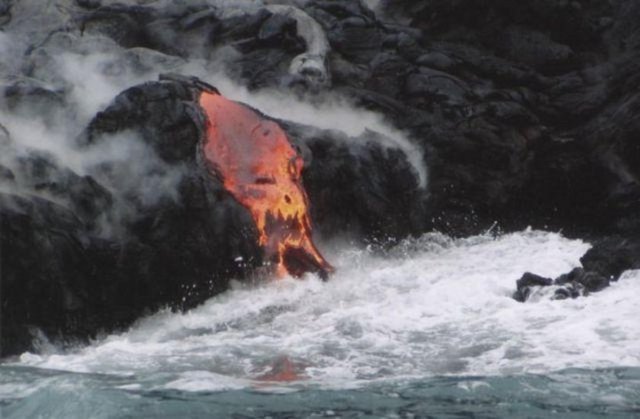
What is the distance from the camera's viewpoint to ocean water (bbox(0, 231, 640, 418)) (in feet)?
29.7

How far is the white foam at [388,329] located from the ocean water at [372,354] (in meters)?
0.03

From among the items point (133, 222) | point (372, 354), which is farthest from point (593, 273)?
point (133, 222)

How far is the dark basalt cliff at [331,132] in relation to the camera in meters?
14.2

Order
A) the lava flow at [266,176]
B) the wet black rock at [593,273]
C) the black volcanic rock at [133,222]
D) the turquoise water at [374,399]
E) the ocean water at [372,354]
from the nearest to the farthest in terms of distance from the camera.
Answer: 1. the turquoise water at [374,399]
2. the ocean water at [372,354]
3. the black volcanic rock at [133,222]
4. the wet black rock at [593,273]
5. the lava flow at [266,176]

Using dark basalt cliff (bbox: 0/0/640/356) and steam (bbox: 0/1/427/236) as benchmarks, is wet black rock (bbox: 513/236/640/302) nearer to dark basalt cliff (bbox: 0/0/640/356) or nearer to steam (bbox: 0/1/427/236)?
dark basalt cliff (bbox: 0/0/640/356)

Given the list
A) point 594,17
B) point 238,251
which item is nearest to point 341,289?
point 238,251

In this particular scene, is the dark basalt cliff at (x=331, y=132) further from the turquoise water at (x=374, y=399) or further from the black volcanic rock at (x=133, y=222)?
the turquoise water at (x=374, y=399)

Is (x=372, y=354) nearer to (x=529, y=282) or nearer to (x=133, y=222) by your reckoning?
(x=529, y=282)

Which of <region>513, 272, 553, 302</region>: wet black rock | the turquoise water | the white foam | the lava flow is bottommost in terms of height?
the turquoise water

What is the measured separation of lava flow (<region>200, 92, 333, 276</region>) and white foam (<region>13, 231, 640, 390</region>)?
65 cm

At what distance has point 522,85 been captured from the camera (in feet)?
65.1

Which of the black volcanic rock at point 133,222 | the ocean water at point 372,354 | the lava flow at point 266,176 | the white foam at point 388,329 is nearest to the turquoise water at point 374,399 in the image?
the ocean water at point 372,354

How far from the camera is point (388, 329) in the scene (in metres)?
12.5

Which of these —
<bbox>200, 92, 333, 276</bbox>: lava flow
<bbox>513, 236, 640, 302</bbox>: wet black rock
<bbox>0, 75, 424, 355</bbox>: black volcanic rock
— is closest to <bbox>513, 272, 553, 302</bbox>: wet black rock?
<bbox>513, 236, 640, 302</bbox>: wet black rock
